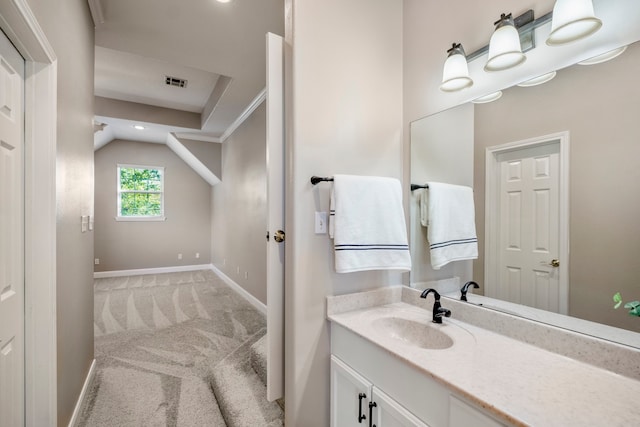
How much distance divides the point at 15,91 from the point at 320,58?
1.29m

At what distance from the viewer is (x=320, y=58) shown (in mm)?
1459

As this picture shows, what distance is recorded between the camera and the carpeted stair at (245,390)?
5.71ft

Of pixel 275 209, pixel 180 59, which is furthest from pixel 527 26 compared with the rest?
pixel 180 59

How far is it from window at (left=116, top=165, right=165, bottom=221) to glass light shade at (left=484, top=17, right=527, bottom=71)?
6.46 metres

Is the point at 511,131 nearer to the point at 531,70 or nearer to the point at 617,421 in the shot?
the point at 531,70

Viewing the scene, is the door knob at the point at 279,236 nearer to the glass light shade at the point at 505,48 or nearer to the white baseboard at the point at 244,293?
the glass light shade at the point at 505,48

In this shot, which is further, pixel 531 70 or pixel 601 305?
pixel 531 70

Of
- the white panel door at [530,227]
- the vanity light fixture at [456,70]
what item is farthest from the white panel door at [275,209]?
the white panel door at [530,227]

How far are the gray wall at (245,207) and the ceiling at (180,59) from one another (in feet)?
1.26

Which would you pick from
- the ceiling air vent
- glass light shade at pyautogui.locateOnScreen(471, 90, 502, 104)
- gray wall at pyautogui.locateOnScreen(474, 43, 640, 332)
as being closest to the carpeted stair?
gray wall at pyautogui.locateOnScreen(474, 43, 640, 332)

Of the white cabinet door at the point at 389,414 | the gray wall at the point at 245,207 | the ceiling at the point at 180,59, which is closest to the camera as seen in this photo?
the white cabinet door at the point at 389,414

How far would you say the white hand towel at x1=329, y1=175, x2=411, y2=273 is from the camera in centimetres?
140

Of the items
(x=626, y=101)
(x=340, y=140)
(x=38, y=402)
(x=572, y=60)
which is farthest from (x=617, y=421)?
(x=38, y=402)

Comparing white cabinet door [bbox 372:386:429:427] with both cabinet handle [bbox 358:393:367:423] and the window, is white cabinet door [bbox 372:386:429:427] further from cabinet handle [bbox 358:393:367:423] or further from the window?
the window
